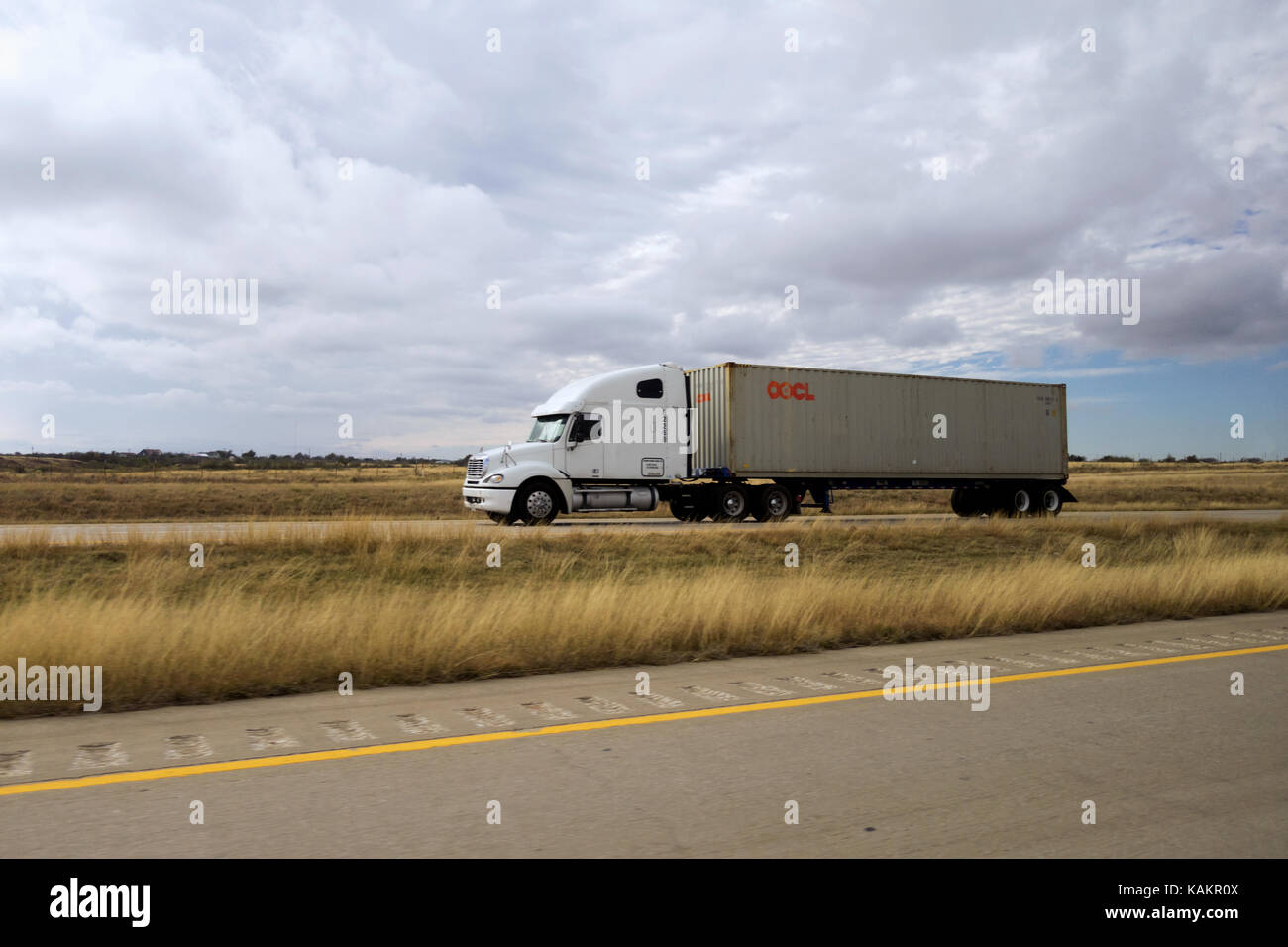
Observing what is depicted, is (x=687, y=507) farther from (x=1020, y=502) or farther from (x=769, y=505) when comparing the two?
(x=1020, y=502)

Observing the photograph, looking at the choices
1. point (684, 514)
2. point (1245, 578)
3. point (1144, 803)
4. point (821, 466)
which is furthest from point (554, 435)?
point (1144, 803)

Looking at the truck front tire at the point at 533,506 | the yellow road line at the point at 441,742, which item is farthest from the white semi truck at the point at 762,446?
the yellow road line at the point at 441,742

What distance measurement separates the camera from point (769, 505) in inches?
1017

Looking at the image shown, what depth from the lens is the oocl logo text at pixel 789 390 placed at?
25.6 m

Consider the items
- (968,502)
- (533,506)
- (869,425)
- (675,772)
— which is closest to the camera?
(675,772)

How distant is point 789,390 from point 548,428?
6956 mm

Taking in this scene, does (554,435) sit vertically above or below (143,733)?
above

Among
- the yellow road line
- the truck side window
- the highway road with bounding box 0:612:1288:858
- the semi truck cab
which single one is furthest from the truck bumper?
the yellow road line

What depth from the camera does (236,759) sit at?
493 cm

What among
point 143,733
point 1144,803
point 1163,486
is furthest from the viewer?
point 1163,486

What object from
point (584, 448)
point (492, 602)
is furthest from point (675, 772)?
point (584, 448)

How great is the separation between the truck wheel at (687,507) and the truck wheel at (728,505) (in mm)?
515
